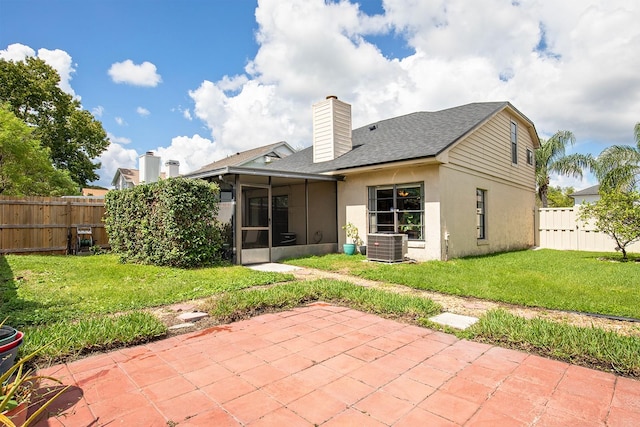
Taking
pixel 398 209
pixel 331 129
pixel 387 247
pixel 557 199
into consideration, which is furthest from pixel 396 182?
pixel 557 199

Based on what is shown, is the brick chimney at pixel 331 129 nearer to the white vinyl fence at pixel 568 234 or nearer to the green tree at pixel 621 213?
the green tree at pixel 621 213

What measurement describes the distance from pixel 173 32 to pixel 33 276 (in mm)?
7350

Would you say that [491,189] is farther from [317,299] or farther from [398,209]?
[317,299]

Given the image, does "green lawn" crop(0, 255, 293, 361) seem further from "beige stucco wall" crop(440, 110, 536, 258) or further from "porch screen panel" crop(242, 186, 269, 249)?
"beige stucco wall" crop(440, 110, 536, 258)

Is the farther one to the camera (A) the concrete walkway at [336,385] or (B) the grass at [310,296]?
(B) the grass at [310,296]

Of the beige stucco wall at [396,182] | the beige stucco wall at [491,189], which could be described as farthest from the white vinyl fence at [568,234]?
the beige stucco wall at [396,182]

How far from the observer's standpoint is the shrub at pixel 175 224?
800 cm

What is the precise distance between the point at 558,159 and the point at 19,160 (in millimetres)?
28005

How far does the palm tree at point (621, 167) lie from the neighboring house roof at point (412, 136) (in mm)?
3473

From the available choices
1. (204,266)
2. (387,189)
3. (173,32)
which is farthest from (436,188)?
(173,32)

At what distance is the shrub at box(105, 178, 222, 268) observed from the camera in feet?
26.2

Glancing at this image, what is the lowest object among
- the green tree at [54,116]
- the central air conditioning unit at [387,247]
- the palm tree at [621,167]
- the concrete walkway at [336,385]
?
the concrete walkway at [336,385]

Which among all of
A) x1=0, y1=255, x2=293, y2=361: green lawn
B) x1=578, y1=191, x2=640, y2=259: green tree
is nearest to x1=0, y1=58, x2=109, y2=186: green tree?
x1=0, y1=255, x2=293, y2=361: green lawn

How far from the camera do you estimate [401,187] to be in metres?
10.0
